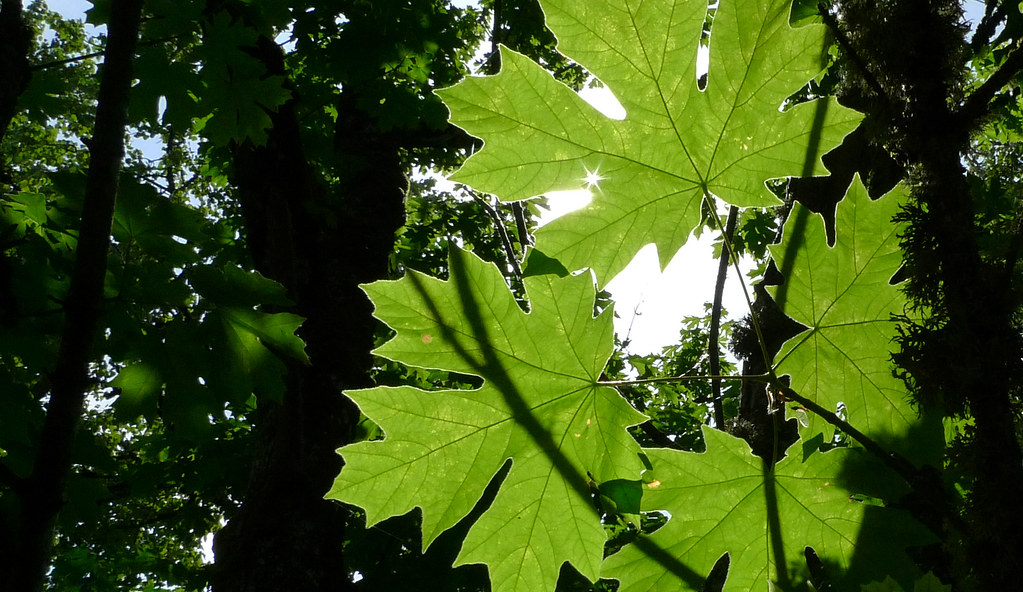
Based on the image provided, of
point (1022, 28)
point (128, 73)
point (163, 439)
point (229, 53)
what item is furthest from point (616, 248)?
point (163, 439)

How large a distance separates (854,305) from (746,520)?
45cm

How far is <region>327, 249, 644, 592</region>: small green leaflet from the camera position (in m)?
1.21

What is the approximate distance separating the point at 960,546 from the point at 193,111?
332cm

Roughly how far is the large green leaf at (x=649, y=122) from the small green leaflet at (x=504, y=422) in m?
0.14

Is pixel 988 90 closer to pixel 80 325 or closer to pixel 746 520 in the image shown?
pixel 746 520

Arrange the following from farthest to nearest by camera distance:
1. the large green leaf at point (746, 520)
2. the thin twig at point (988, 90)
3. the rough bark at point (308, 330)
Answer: the rough bark at point (308, 330) → the large green leaf at point (746, 520) → the thin twig at point (988, 90)

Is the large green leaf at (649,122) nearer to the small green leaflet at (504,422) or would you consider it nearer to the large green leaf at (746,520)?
the small green leaflet at (504,422)

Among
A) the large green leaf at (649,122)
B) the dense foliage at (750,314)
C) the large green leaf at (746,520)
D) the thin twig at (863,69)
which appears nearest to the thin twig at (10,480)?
the dense foliage at (750,314)

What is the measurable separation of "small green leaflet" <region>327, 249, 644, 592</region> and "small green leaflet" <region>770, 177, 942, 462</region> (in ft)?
1.23

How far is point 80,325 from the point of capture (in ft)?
4.06

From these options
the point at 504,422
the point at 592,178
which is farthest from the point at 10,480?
the point at 592,178

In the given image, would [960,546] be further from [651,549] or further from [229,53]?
[229,53]

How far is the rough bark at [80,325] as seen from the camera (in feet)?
3.82

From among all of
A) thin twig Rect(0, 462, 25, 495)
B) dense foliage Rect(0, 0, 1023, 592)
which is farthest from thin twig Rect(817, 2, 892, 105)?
thin twig Rect(0, 462, 25, 495)
